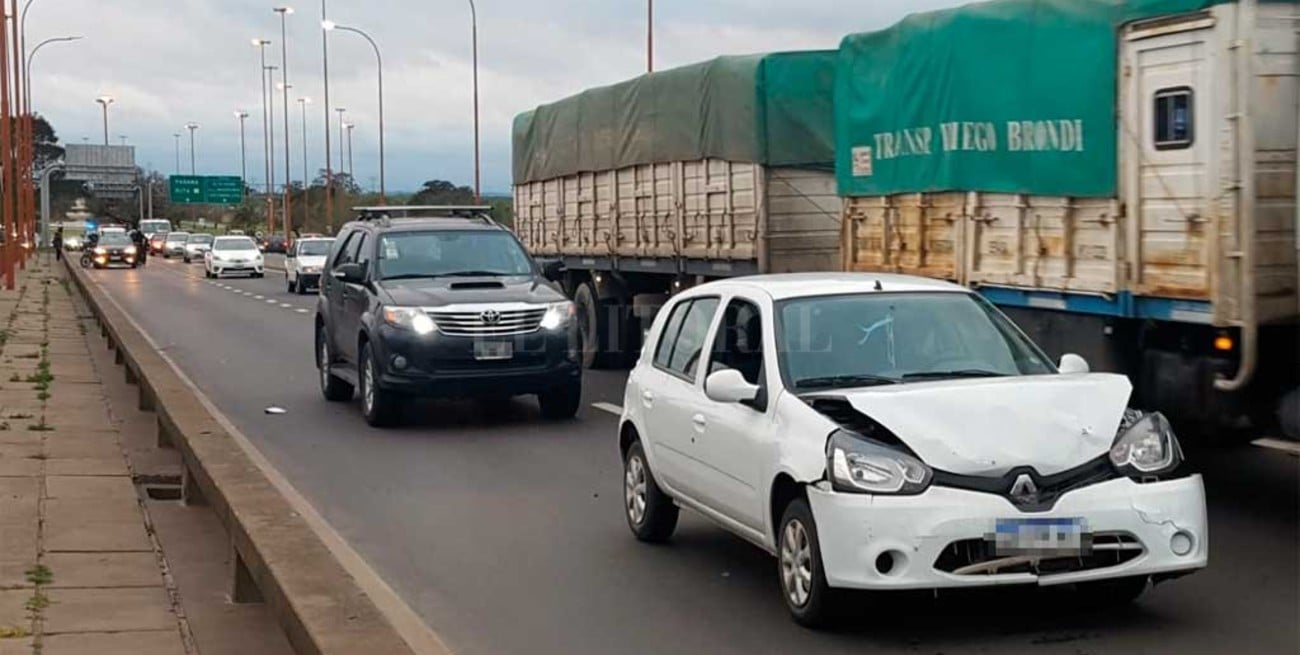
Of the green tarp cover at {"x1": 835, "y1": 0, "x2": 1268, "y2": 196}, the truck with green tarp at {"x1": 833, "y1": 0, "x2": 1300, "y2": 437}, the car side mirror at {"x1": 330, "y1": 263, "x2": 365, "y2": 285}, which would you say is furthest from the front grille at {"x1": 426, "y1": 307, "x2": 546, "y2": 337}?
the truck with green tarp at {"x1": 833, "y1": 0, "x2": 1300, "y2": 437}

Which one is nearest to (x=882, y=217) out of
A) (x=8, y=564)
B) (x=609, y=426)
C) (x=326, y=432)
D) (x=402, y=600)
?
(x=609, y=426)

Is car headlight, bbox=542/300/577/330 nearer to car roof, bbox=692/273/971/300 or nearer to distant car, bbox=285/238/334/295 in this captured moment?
car roof, bbox=692/273/971/300

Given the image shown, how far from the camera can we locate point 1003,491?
6629mm

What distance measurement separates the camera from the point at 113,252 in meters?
69.8

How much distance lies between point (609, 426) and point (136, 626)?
7811mm

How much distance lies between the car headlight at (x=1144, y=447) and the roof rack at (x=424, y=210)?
10.4 metres

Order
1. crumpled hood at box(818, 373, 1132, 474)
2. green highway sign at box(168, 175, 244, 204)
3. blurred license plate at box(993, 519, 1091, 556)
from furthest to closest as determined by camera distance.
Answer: green highway sign at box(168, 175, 244, 204), crumpled hood at box(818, 373, 1132, 474), blurred license plate at box(993, 519, 1091, 556)

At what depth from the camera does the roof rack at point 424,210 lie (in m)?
17.2

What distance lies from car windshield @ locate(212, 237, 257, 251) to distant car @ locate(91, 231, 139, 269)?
11.3 m

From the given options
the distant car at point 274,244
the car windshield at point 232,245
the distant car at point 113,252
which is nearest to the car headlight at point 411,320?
the car windshield at point 232,245

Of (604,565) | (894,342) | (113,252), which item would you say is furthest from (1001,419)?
(113,252)

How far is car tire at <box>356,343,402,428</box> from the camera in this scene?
14711 millimetres

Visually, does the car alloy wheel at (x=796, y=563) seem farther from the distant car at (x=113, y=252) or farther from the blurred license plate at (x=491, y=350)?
the distant car at (x=113, y=252)

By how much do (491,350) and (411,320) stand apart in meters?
0.73
